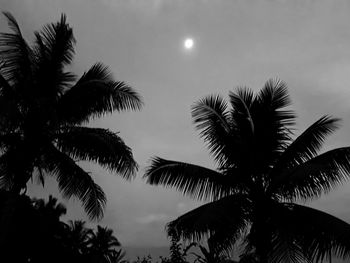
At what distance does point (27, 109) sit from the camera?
32.2 feet

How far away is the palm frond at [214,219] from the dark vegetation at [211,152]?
28 mm

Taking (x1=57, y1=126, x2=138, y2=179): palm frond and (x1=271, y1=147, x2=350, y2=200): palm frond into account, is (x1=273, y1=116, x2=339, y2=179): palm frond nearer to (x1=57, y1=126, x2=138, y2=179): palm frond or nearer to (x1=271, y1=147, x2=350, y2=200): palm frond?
(x1=271, y1=147, x2=350, y2=200): palm frond

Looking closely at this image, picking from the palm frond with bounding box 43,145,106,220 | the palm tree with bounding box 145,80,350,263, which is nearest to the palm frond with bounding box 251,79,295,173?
the palm tree with bounding box 145,80,350,263

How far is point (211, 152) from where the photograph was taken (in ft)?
38.7

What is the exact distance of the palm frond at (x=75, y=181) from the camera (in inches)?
416

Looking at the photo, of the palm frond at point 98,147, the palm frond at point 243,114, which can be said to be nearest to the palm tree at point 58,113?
the palm frond at point 98,147

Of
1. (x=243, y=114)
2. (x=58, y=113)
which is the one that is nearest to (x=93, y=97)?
(x=58, y=113)

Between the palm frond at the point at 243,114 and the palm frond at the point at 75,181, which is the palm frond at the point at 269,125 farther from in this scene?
the palm frond at the point at 75,181

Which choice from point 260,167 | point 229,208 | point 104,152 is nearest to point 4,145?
point 104,152

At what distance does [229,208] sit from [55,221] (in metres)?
4.30

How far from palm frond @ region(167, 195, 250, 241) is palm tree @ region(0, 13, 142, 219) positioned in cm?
206

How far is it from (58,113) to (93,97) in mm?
1074

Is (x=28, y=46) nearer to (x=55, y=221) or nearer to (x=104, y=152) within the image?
(x=104, y=152)

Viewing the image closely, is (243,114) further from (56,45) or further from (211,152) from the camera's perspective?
(56,45)
